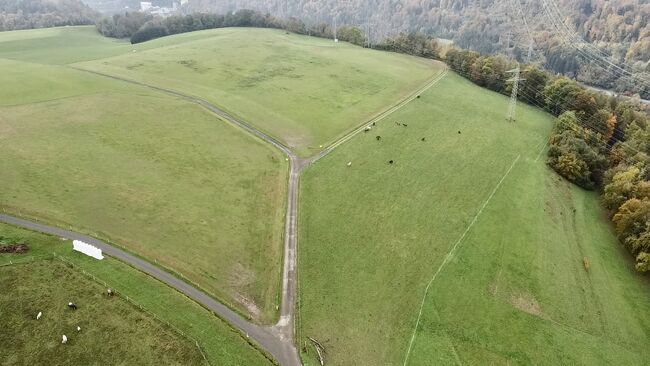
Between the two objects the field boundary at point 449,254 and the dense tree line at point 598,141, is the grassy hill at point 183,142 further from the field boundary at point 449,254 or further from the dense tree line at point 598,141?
the dense tree line at point 598,141

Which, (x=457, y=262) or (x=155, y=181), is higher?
(x=155, y=181)

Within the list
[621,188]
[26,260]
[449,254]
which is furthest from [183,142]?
[621,188]

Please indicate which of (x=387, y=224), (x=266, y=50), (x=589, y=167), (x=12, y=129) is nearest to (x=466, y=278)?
(x=387, y=224)

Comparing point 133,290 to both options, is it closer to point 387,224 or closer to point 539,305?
point 387,224

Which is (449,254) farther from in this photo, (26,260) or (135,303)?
(26,260)

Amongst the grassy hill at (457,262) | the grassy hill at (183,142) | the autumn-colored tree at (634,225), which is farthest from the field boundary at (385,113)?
the autumn-colored tree at (634,225)

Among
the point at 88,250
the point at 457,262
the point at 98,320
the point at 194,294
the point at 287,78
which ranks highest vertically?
the point at 287,78

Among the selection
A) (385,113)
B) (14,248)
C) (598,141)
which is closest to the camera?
(14,248)

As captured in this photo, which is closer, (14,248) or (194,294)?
(194,294)
